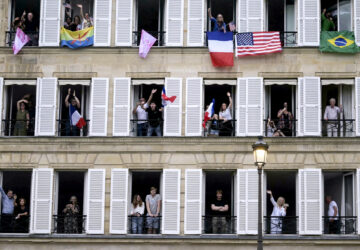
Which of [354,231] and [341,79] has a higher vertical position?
[341,79]

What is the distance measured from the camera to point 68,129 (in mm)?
34312

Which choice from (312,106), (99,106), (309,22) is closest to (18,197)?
(99,106)

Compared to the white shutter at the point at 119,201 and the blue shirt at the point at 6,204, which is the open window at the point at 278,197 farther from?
the blue shirt at the point at 6,204

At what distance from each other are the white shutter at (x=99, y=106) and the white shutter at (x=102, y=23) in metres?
1.56

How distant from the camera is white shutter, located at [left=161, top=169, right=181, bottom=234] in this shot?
3303 cm

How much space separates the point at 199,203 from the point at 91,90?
5988mm

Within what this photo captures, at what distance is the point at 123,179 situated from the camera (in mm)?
33438

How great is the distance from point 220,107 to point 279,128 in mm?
2414

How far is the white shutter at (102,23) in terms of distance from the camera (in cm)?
3456

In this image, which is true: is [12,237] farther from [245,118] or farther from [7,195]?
[245,118]

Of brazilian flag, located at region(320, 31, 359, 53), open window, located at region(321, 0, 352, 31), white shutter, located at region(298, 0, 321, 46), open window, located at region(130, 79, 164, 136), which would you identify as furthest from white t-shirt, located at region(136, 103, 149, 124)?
open window, located at region(321, 0, 352, 31)

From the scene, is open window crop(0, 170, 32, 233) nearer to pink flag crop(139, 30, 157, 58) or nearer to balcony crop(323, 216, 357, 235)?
pink flag crop(139, 30, 157, 58)

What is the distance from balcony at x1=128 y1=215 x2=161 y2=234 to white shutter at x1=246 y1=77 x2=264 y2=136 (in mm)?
4809

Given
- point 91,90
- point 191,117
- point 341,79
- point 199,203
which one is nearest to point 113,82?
point 91,90
